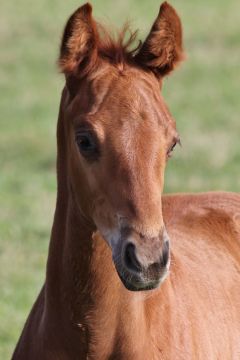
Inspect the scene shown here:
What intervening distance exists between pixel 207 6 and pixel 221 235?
47.9 feet

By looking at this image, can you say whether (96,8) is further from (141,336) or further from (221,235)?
(141,336)

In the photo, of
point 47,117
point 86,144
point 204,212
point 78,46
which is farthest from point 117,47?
point 47,117

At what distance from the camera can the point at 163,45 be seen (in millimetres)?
4383

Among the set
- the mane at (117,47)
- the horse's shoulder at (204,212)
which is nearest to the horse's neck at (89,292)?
the mane at (117,47)

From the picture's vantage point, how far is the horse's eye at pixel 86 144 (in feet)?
13.1

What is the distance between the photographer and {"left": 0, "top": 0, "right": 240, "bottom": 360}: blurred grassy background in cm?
798

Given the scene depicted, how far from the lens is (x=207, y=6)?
19609 mm

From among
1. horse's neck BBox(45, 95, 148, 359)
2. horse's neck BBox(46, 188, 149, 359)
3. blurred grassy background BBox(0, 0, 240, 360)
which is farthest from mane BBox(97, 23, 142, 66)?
blurred grassy background BBox(0, 0, 240, 360)

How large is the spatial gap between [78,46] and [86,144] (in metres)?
0.46

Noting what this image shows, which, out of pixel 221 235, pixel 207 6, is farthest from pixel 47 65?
pixel 221 235

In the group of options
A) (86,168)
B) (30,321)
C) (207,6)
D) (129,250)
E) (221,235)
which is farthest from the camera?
(207,6)

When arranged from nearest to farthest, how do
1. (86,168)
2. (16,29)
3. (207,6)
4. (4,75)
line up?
(86,168), (4,75), (16,29), (207,6)

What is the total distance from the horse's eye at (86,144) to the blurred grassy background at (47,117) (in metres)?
1.44

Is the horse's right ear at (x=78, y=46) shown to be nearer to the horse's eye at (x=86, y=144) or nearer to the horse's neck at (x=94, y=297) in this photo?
the horse's eye at (x=86, y=144)
